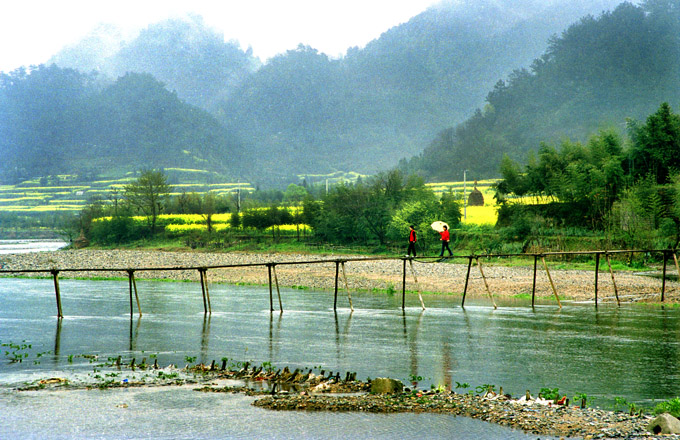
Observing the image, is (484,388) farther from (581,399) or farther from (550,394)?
(581,399)

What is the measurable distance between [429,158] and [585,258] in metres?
138

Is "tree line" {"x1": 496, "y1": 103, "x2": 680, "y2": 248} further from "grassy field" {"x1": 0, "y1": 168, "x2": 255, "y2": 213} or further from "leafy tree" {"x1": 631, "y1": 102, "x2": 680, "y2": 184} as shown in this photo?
"grassy field" {"x1": 0, "y1": 168, "x2": 255, "y2": 213}

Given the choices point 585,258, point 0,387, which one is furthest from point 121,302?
point 585,258

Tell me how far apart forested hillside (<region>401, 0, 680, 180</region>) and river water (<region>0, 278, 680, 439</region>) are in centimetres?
13667

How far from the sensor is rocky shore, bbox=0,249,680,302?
34.6 meters

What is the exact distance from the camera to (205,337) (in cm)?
2167

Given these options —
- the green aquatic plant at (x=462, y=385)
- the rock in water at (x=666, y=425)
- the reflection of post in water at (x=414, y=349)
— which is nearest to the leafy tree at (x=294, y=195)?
the reflection of post in water at (x=414, y=349)

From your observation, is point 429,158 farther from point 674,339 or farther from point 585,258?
point 674,339

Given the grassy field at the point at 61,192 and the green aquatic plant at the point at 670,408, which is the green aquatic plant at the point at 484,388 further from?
the grassy field at the point at 61,192

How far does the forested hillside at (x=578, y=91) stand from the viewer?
16862cm

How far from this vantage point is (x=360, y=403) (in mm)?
12250

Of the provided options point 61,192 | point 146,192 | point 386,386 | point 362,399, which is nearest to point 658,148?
point 386,386

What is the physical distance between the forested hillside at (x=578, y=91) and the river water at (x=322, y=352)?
136671mm

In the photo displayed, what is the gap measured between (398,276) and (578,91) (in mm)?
150613
